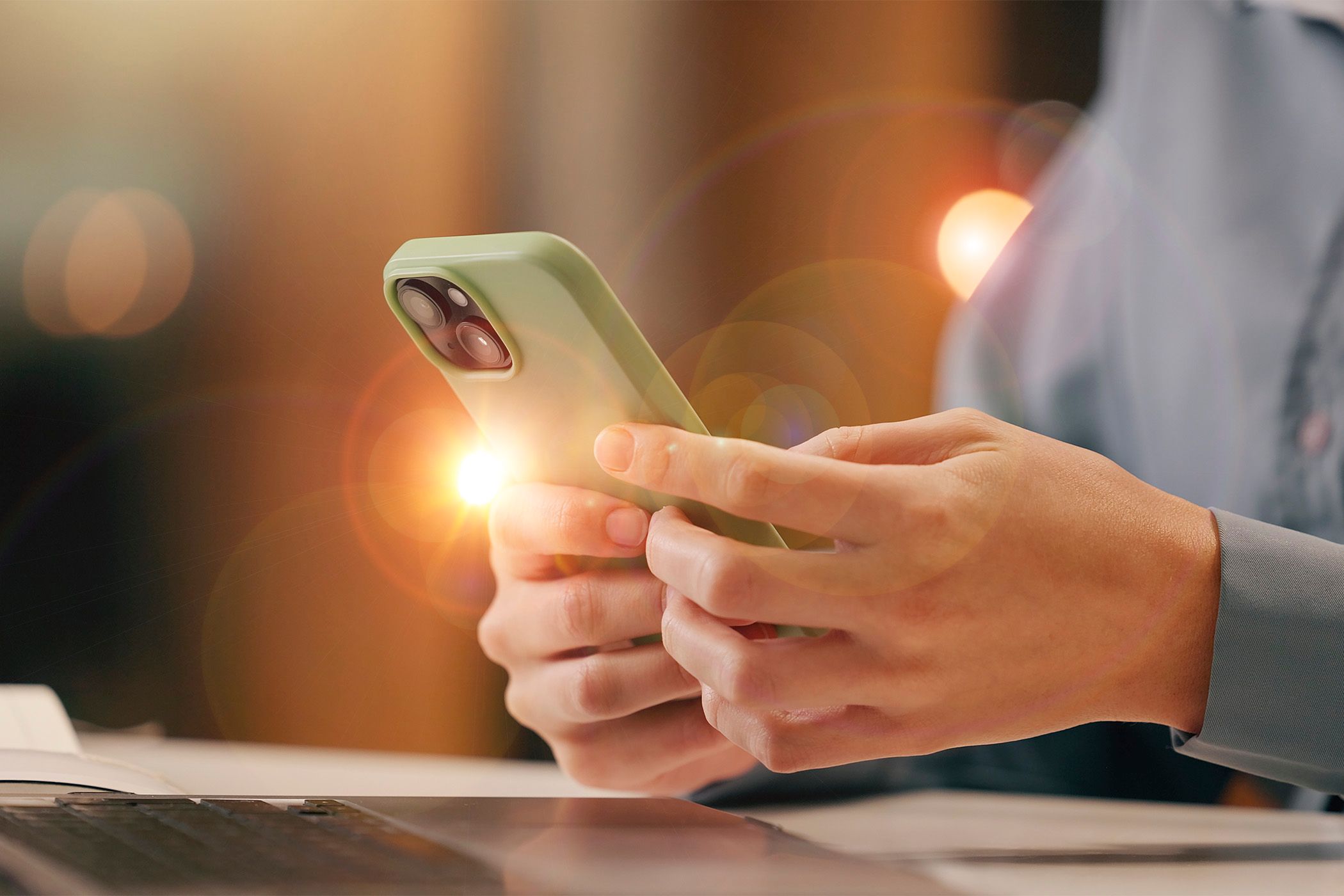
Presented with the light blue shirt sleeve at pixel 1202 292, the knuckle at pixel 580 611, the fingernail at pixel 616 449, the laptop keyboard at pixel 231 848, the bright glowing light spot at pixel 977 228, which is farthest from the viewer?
the bright glowing light spot at pixel 977 228

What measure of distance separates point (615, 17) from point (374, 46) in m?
0.39

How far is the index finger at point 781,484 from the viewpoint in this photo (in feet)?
0.97

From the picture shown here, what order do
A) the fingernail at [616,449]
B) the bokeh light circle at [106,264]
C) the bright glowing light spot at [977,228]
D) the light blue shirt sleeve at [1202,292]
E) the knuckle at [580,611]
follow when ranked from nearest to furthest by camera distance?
the fingernail at [616,449]
the knuckle at [580,611]
the light blue shirt sleeve at [1202,292]
the bokeh light circle at [106,264]
the bright glowing light spot at [977,228]

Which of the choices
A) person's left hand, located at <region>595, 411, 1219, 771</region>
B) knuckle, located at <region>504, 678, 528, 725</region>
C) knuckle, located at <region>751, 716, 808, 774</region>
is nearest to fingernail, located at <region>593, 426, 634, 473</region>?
person's left hand, located at <region>595, 411, 1219, 771</region>

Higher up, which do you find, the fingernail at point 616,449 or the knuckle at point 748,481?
the fingernail at point 616,449

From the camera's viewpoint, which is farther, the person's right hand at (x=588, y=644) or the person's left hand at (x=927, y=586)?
the person's right hand at (x=588, y=644)

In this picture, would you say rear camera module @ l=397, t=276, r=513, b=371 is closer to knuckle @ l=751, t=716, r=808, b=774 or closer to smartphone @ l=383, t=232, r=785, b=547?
smartphone @ l=383, t=232, r=785, b=547

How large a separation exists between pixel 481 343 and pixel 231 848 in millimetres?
198

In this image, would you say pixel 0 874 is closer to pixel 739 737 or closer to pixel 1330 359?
pixel 739 737

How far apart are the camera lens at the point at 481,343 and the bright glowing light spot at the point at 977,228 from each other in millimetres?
1185

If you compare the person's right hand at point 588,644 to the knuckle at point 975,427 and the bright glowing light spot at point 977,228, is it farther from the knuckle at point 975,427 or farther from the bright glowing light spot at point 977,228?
the bright glowing light spot at point 977,228

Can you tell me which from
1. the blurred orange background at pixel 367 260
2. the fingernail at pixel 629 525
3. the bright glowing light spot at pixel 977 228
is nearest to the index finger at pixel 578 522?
the fingernail at pixel 629 525

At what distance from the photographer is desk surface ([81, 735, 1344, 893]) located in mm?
356

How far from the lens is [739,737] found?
0.37 meters
